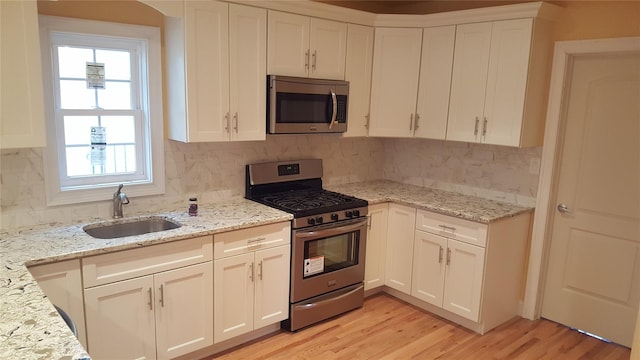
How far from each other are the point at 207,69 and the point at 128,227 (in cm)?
115

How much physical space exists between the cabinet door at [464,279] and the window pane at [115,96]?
8.25ft

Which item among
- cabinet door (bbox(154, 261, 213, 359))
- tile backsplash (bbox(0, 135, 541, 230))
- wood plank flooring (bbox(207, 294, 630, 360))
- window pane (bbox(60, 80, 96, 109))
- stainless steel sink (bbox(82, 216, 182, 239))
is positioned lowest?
wood plank flooring (bbox(207, 294, 630, 360))

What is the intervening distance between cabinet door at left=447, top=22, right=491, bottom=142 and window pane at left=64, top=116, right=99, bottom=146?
262cm

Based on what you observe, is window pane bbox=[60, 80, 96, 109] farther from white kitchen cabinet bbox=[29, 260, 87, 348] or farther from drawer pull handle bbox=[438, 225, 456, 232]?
drawer pull handle bbox=[438, 225, 456, 232]

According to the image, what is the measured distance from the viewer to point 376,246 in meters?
3.81

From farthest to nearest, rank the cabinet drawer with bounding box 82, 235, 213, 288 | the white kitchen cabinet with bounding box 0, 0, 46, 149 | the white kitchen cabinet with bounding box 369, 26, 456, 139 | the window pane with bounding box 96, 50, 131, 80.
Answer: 1. the white kitchen cabinet with bounding box 369, 26, 456, 139
2. the window pane with bounding box 96, 50, 131, 80
3. the cabinet drawer with bounding box 82, 235, 213, 288
4. the white kitchen cabinet with bounding box 0, 0, 46, 149

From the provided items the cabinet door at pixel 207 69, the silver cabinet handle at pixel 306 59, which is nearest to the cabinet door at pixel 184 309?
the cabinet door at pixel 207 69

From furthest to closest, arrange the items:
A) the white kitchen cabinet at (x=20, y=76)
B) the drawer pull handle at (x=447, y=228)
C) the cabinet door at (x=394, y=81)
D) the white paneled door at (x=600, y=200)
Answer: the cabinet door at (x=394, y=81) → the drawer pull handle at (x=447, y=228) → the white paneled door at (x=600, y=200) → the white kitchen cabinet at (x=20, y=76)

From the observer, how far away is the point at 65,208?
9.21 feet

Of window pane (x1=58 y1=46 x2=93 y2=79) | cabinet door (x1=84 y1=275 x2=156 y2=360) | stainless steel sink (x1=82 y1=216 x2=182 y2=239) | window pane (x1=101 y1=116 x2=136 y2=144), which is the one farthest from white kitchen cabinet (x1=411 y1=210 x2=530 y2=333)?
window pane (x1=58 y1=46 x2=93 y2=79)

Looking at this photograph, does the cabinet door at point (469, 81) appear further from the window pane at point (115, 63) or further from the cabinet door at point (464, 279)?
the window pane at point (115, 63)

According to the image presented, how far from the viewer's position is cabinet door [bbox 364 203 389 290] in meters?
3.74

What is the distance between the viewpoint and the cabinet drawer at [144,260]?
93.5 inches

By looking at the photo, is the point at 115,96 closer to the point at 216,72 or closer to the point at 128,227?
the point at 216,72
